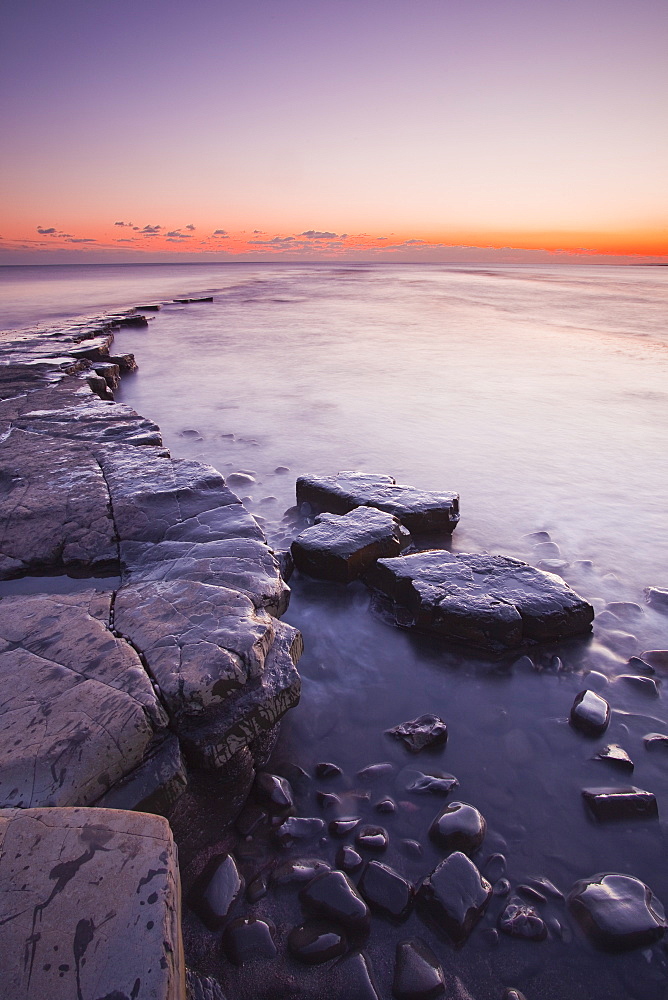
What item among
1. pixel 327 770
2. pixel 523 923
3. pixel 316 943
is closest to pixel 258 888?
pixel 316 943

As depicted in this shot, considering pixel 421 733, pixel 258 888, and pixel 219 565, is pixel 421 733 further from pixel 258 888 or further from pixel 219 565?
pixel 219 565

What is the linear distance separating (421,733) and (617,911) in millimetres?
718

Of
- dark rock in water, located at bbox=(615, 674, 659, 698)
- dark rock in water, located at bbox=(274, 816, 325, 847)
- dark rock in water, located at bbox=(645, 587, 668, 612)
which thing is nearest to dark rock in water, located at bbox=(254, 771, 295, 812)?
dark rock in water, located at bbox=(274, 816, 325, 847)

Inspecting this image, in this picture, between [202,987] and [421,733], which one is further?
[421,733]

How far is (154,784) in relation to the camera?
143 cm

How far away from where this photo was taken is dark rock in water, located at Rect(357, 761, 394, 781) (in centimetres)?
176

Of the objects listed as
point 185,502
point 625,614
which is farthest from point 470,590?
point 185,502

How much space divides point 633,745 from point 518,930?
2.74 feet

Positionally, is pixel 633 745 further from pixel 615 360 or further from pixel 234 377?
pixel 615 360

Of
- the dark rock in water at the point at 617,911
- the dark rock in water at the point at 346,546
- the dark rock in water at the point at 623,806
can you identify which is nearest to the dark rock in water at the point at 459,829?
the dark rock in water at the point at 617,911

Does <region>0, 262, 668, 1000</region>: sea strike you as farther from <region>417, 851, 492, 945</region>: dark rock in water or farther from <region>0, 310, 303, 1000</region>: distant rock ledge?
<region>0, 310, 303, 1000</region>: distant rock ledge

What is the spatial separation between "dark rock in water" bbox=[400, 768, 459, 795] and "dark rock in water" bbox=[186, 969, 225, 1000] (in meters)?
0.73

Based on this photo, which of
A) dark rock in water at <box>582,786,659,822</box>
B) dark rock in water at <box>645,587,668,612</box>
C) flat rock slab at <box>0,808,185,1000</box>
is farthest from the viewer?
dark rock in water at <box>645,587,668,612</box>

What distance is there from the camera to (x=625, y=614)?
2.61m
